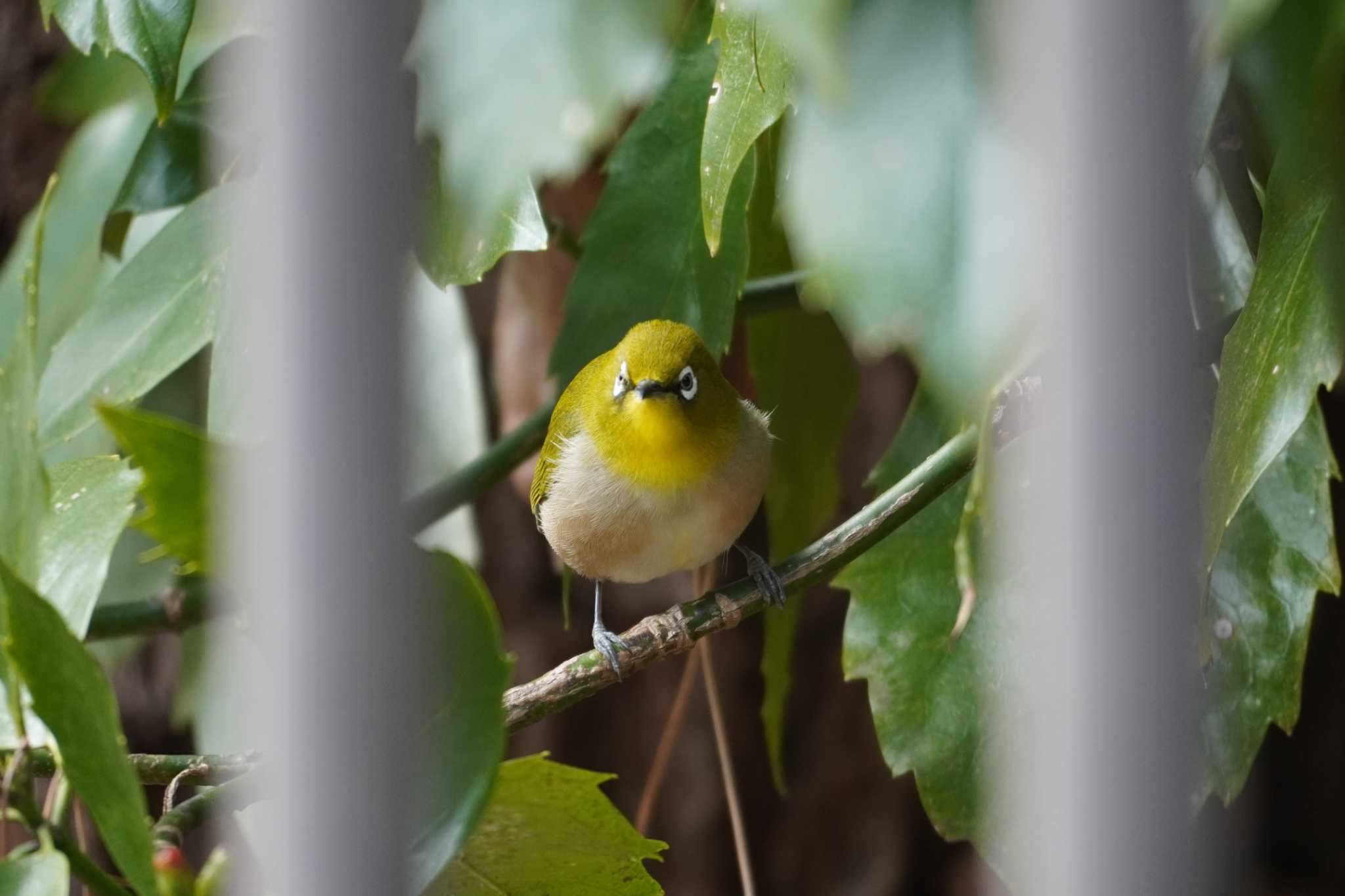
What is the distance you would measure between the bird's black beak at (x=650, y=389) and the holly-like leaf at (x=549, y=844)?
0.68 meters

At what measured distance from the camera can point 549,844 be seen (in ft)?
3.61

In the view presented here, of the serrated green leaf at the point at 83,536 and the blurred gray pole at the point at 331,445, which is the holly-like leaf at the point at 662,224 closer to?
the serrated green leaf at the point at 83,536

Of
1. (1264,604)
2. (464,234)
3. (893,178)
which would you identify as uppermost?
(893,178)

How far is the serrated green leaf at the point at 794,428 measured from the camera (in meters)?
1.86

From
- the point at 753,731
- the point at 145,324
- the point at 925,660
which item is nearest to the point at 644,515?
the point at 925,660

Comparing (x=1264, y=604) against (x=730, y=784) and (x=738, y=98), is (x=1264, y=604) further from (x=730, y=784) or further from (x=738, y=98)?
(x=738, y=98)

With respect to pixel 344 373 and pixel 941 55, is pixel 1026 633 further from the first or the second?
pixel 344 373

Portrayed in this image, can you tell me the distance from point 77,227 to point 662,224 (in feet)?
4.46

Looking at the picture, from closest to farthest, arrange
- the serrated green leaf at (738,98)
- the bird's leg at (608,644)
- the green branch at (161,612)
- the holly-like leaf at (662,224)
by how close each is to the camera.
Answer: the serrated green leaf at (738,98), the bird's leg at (608,644), the holly-like leaf at (662,224), the green branch at (161,612)

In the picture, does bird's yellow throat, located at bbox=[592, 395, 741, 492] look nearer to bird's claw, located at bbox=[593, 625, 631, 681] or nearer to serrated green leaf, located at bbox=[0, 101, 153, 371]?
bird's claw, located at bbox=[593, 625, 631, 681]

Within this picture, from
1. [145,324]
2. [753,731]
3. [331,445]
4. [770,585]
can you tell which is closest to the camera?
[331,445]

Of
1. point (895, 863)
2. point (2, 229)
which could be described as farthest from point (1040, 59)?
point (2, 229)

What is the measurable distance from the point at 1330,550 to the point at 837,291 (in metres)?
0.75

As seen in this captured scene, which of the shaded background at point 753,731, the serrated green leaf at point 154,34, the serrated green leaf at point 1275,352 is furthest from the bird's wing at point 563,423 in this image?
the shaded background at point 753,731
